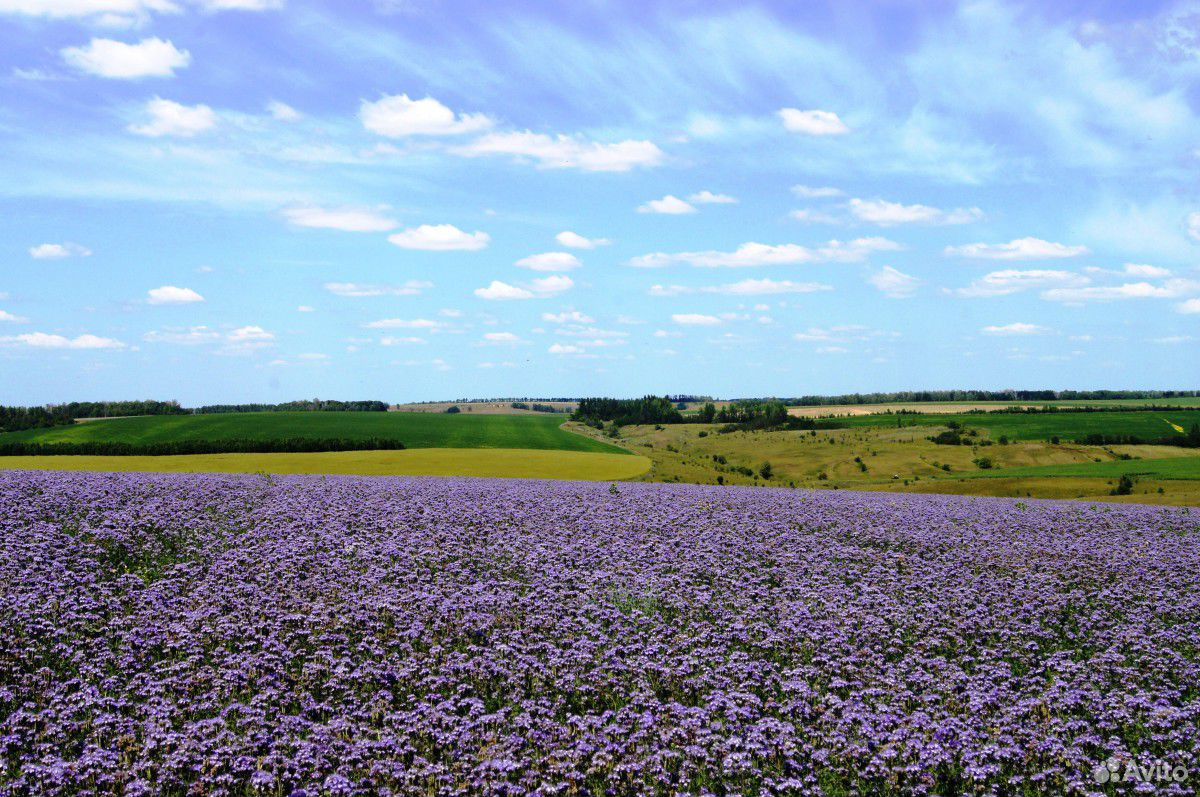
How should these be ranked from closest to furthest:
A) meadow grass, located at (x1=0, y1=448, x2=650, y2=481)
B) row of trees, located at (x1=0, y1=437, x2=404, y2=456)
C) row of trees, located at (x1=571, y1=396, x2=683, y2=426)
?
1. meadow grass, located at (x1=0, y1=448, x2=650, y2=481)
2. row of trees, located at (x1=0, y1=437, x2=404, y2=456)
3. row of trees, located at (x1=571, y1=396, x2=683, y2=426)

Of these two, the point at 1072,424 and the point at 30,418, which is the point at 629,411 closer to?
the point at 1072,424

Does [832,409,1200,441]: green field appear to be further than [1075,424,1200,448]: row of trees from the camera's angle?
Yes

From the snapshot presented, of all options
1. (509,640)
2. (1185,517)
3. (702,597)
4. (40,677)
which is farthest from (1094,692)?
(1185,517)

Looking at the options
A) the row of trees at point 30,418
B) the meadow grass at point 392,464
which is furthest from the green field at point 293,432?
the meadow grass at point 392,464

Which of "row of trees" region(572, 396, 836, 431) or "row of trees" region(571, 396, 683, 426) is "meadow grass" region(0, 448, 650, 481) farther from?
"row of trees" region(571, 396, 683, 426)

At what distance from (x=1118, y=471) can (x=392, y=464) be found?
45110 mm

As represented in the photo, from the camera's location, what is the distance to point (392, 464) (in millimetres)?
52062

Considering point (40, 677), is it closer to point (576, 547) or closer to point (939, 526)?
point (576, 547)

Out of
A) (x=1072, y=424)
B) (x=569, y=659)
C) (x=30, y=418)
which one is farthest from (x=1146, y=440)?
(x=30, y=418)

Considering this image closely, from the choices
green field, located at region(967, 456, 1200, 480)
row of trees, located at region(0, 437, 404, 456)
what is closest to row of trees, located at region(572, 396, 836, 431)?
green field, located at region(967, 456, 1200, 480)

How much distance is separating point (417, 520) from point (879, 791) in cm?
1205

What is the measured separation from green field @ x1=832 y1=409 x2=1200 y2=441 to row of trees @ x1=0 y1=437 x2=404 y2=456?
2287 inches

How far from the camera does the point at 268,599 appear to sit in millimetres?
11320

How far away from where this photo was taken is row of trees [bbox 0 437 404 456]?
6328 cm
